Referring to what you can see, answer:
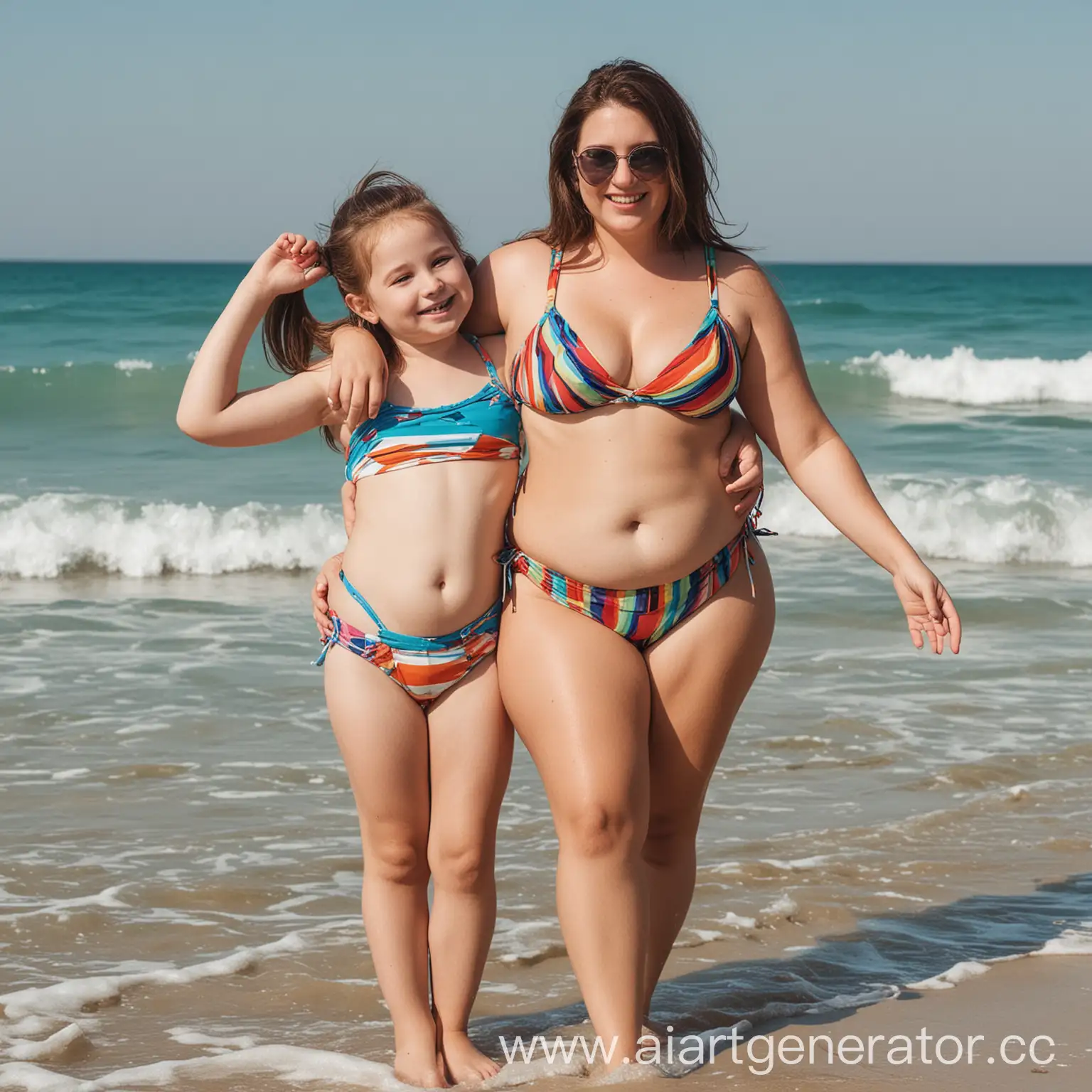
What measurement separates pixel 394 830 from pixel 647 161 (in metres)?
1.63

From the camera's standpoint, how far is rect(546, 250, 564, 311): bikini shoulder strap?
10.9ft

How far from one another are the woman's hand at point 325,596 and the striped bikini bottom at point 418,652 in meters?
0.06

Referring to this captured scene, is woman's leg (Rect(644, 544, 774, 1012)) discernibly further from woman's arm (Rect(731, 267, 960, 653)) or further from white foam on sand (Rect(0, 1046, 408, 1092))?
white foam on sand (Rect(0, 1046, 408, 1092))

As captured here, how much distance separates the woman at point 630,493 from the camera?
3254mm

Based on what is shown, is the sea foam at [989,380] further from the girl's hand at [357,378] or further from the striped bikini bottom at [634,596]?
the girl's hand at [357,378]

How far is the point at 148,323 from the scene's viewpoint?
29844mm

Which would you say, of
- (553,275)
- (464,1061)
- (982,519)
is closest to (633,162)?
(553,275)

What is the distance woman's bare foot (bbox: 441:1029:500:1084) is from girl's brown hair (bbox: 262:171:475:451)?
1468 millimetres

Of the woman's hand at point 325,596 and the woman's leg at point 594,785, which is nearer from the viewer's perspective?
the woman's leg at point 594,785

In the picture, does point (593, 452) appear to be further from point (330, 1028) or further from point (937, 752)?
point (937, 752)

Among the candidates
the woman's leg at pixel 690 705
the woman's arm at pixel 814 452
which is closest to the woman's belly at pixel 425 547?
the woman's leg at pixel 690 705

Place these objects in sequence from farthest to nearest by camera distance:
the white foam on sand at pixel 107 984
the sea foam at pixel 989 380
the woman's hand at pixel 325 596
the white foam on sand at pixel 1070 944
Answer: the sea foam at pixel 989 380, the white foam on sand at pixel 1070 944, the white foam on sand at pixel 107 984, the woman's hand at pixel 325 596

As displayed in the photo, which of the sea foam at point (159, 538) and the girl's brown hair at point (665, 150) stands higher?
the girl's brown hair at point (665, 150)

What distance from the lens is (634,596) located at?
3367 mm
